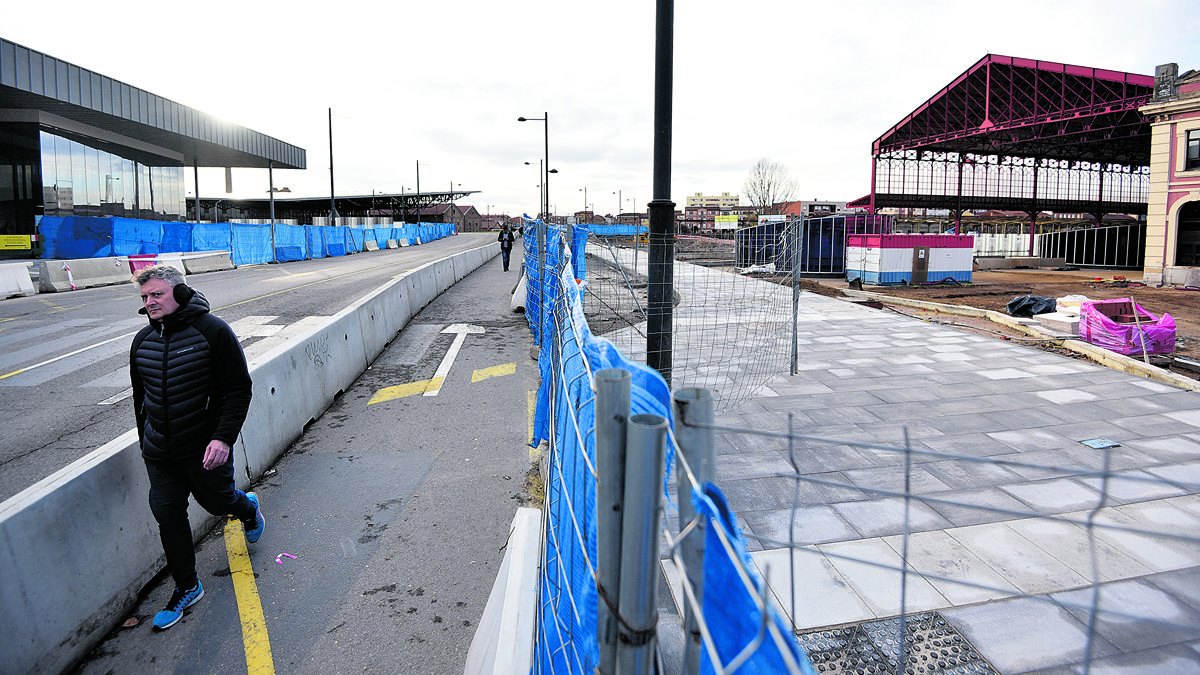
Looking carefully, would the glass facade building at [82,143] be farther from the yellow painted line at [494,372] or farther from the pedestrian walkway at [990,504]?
the pedestrian walkway at [990,504]

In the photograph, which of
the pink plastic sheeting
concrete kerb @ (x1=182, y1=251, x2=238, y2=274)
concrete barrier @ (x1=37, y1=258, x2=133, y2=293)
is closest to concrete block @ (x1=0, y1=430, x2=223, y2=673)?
the pink plastic sheeting

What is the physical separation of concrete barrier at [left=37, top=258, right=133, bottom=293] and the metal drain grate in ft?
74.5

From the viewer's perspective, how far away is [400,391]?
9.06 meters

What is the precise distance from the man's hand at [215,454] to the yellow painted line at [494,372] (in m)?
5.42

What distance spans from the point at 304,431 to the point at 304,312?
26.2 feet

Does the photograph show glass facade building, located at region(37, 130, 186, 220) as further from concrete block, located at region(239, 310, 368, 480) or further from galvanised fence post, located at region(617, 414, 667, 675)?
galvanised fence post, located at region(617, 414, 667, 675)

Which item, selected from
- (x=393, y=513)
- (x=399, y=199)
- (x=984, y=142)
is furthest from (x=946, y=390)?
(x=399, y=199)

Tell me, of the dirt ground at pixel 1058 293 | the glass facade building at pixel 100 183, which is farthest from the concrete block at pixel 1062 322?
the glass facade building at pixel 100 183

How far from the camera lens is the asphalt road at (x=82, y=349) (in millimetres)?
6512

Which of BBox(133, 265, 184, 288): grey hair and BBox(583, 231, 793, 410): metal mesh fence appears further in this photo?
BBox(583, 231, 793, 410): metal mesh fence

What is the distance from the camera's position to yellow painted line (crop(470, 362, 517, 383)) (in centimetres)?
980

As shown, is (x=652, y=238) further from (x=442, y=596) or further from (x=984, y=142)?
(x=984, y=142)

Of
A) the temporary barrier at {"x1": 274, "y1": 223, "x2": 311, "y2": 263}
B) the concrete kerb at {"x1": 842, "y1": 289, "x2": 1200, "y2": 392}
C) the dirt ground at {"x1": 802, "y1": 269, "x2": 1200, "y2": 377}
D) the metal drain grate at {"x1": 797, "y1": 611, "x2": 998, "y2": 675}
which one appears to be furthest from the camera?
the temporary barrier at {"x1": 274, "y1": 223, "x2": 311, "y2": 263}

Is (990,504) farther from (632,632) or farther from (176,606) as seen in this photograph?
(176,606)
